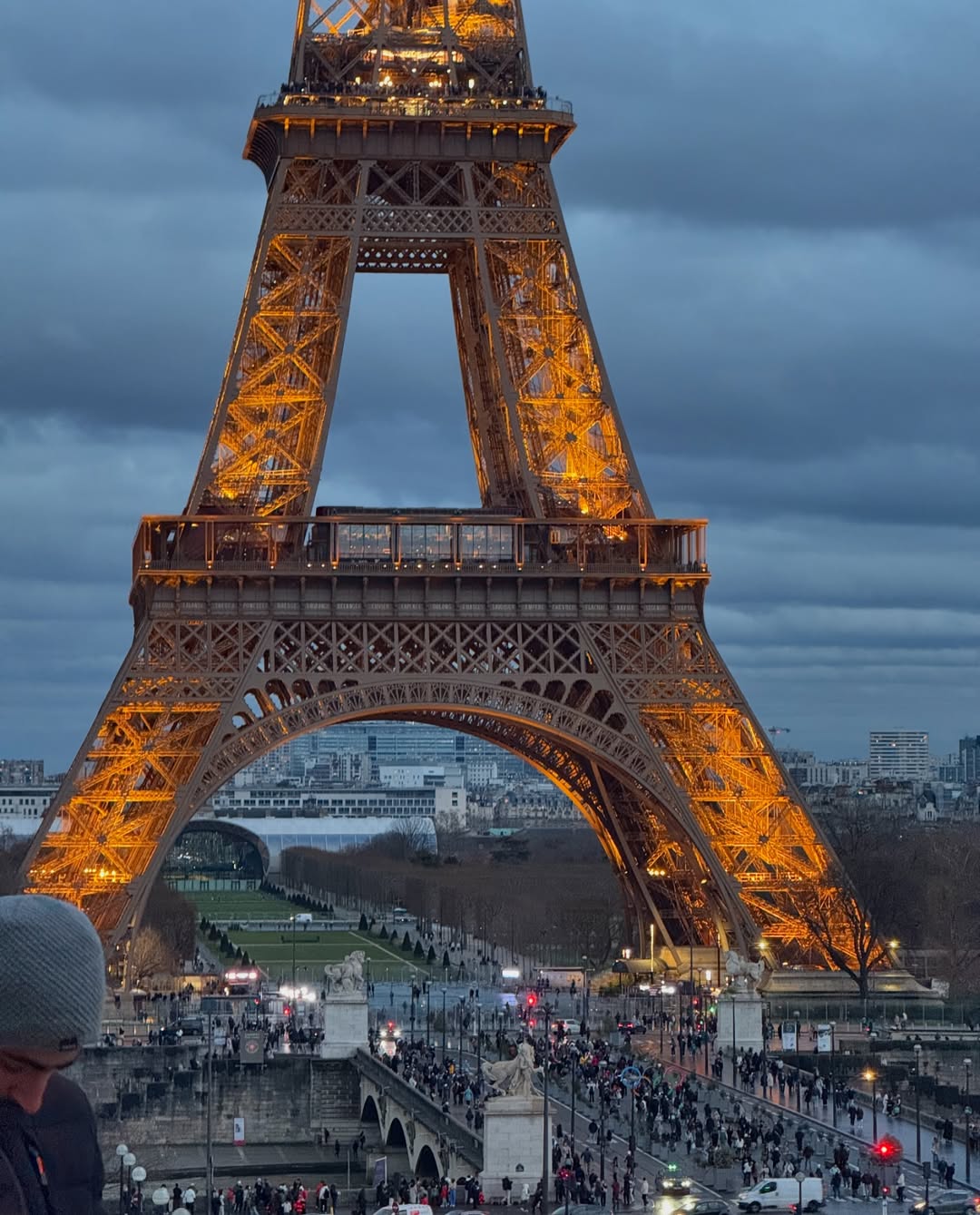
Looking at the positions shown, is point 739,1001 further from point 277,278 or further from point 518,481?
point 277,278

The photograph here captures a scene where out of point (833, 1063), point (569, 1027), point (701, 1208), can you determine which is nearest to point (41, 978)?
point (701, 1208)

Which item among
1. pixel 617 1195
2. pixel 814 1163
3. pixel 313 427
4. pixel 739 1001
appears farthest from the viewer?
pixel 313 427

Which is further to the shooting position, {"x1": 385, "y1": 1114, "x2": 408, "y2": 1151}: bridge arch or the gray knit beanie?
{"x1": 385, "y1": 1114, "x2": 408, "y2": 1151}: bridge arch

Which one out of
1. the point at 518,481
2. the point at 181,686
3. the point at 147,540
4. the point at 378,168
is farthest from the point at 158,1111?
the point at 378,168

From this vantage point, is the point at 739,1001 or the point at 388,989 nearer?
the point at 739,1001

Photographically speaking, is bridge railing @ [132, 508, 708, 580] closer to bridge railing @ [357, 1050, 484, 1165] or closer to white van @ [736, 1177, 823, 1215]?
bridge railing @ [357, 1050, 484, 1165]

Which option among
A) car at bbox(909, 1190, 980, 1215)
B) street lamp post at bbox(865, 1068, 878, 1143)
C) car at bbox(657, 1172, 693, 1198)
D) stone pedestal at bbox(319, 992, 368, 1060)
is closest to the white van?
car at bbox(657, 1172, 693, 1198)

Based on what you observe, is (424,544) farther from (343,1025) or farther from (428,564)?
(343,1025)
